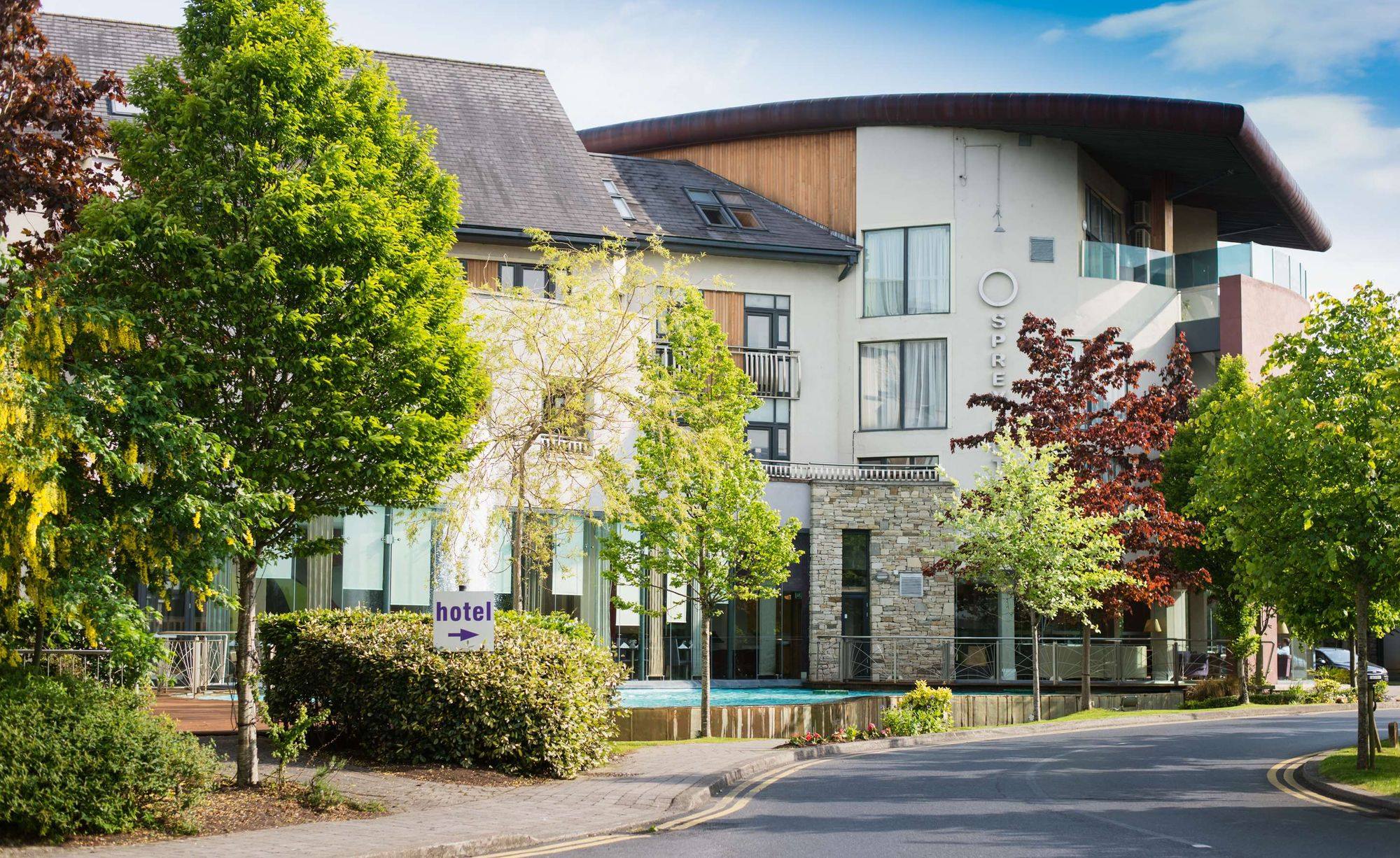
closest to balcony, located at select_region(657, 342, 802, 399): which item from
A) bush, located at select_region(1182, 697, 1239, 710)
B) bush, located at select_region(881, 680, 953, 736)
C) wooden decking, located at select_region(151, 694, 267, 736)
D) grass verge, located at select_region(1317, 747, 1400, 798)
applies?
bush, located at select_region(1182, 697, 1239, 710)

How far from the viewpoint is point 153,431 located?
11148 mm

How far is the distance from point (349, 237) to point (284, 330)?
1005mm

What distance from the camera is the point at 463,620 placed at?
1441cm

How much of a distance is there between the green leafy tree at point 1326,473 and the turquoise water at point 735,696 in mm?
12225

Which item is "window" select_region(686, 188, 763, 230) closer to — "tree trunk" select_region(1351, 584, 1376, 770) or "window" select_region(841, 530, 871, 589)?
"window" select_region(841, 530, 871, 589)

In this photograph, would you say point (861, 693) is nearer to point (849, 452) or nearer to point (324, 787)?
point (849, 452)

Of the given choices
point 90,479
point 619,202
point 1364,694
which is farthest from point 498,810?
point 619,202

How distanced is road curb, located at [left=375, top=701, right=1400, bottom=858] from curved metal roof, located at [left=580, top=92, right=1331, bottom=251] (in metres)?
14.9

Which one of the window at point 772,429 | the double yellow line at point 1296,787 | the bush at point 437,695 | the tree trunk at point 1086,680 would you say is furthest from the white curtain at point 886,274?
the bush at point 437,695

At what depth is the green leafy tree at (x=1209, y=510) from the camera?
1248 inches

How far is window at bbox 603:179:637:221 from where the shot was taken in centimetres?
3628

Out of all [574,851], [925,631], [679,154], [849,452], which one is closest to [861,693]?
[925,631]

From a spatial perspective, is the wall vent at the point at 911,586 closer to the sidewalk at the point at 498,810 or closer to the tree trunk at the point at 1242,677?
the tree trunk at the point at 1242,677

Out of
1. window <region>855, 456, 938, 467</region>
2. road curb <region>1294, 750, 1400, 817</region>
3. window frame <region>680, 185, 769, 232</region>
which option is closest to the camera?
road curb <region>1294, 750, 1400, 817</region>
